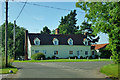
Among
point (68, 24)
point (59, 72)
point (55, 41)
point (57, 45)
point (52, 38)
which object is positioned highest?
point (68, 24)

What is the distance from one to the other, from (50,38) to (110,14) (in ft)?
131

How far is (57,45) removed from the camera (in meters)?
52.9

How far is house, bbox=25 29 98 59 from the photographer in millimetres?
51625

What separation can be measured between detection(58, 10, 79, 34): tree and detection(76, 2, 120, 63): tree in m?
62.9

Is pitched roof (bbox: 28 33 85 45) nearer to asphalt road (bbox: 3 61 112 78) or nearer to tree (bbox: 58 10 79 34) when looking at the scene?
tree (bbox: 58 10 79 34)

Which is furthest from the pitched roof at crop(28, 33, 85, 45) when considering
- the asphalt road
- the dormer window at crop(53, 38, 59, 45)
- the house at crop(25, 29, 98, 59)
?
the asphalt road

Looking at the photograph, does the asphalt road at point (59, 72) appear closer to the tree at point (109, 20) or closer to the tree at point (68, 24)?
the tree at point (109, 20)

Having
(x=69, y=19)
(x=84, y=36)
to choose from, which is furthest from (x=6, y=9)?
(x=69, y=19)

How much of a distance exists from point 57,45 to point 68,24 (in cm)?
3273

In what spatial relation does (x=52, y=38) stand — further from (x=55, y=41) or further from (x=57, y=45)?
(x=57, y=45)

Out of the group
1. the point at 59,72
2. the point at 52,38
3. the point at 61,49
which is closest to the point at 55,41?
the point at 52,38

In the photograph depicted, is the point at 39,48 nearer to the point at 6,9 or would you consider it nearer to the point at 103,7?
the point at 6,9

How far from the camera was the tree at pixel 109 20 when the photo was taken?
14445 millimetres

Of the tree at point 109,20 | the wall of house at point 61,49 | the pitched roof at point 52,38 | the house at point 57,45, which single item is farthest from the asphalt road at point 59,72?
the pitched roof at point 52,38
